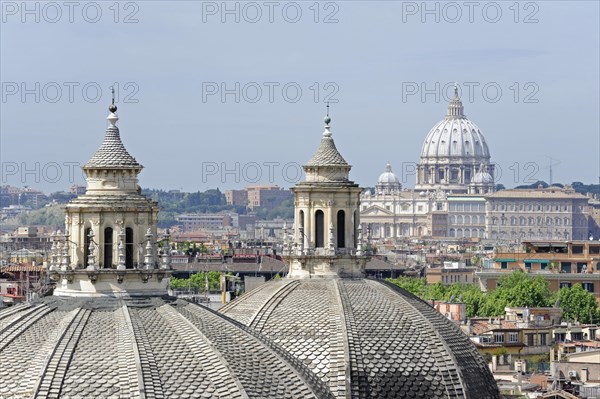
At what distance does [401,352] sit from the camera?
3822cm

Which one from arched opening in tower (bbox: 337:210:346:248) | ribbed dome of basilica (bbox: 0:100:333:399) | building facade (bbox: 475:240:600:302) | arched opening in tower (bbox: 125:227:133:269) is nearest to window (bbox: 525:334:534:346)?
building facade (bbox: 475:240:600:302)

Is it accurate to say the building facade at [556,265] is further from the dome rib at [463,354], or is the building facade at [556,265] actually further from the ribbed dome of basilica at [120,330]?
the ribbed dome of basilica at [120,330]

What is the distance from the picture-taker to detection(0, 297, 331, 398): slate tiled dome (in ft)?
90.0

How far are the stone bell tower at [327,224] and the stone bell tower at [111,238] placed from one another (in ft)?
33.7

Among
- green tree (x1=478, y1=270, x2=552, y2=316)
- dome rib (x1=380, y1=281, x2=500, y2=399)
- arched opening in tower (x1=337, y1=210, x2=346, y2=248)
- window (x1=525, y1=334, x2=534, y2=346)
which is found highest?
arched opening in tower (x1=337, y1=210, x2=346, y2=248)

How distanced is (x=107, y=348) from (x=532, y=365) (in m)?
50.6

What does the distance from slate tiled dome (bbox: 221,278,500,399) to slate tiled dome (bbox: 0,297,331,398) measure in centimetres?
675

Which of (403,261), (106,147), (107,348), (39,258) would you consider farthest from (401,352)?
(403,261)

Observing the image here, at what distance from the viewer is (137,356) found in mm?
27922

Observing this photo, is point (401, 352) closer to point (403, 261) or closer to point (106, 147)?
point (106, 147)

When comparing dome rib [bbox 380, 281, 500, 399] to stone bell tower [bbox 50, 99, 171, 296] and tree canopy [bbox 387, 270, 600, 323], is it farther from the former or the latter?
tree canopy [bbox 387, 270, 600, 323]

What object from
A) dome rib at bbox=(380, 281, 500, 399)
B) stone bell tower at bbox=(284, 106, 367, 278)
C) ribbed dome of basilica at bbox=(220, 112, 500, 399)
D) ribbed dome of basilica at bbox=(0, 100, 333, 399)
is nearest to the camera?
ribbed dome of basilica at bbox=(0, 100, 333, 399)

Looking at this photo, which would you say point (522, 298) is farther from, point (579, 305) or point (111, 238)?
point (111, 238)

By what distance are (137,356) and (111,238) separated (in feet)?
11.6
